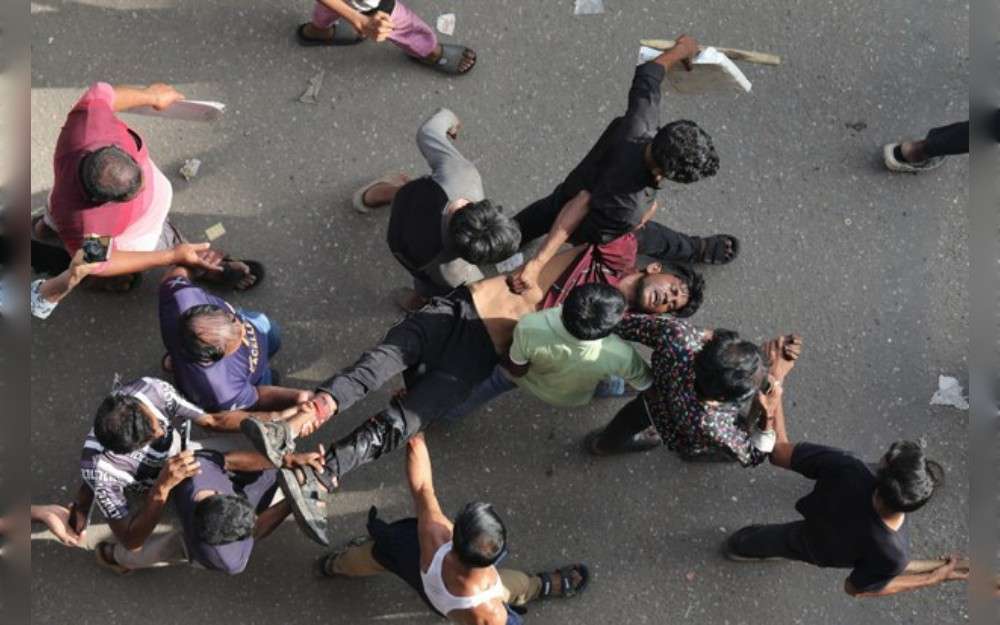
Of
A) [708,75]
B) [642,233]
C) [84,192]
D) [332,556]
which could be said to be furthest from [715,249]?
[84,192]

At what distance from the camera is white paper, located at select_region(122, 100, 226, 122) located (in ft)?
14.6

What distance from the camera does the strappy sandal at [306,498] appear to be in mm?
3475

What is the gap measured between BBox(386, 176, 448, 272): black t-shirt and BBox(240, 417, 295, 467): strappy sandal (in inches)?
39.0

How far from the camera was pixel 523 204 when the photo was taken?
16.2 feet

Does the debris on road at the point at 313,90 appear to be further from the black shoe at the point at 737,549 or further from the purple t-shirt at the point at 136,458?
the black shoe at the point at 737,549

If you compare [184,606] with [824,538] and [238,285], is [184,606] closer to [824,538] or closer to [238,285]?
[238,285]

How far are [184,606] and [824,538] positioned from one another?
9.92 ft

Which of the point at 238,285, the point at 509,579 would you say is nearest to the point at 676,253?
the point at 509,579

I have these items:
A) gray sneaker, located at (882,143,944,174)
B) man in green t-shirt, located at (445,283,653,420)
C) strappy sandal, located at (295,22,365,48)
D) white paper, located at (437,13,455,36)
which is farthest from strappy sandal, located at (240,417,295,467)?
gray sneaker, located at (882,143,944,174)

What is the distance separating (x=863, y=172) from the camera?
16.7 feet

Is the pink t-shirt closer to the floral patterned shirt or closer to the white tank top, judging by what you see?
the white tank top

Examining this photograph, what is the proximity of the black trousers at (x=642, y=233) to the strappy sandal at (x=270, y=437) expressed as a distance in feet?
5.20

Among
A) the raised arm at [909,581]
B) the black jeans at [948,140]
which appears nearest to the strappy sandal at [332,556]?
the raised arm at [909,581]

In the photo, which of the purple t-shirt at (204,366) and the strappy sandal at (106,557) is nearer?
the purple t-shirt at (204,366)
